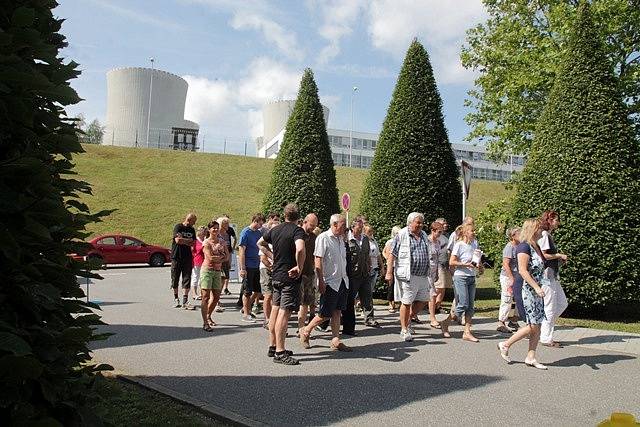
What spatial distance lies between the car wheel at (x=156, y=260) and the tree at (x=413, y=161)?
14.1 meters

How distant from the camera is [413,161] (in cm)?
1384

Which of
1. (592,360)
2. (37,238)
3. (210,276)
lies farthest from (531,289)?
(37,238)

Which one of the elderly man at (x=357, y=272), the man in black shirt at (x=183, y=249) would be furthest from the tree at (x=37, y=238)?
the man in black shirt at (x=183, y=249)

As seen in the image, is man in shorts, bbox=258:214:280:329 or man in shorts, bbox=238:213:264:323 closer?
man in shorts, bbox=258:214:280:329

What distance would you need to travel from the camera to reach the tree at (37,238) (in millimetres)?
2219

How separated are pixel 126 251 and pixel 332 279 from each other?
18881mm

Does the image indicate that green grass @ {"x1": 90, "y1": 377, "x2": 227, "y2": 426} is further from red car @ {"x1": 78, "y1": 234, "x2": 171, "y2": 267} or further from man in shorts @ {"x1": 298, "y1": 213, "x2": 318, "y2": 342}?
red car @ {"x1": 78, "y1": 234, "x2": 171, "y2": 267}

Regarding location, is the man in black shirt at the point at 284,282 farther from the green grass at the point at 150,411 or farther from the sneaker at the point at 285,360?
the green grass at the point at 150,411

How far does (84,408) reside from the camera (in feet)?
8.71

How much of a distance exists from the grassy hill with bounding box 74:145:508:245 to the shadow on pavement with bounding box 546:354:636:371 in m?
23.9

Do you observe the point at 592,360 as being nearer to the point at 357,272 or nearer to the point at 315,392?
the point at 357,272

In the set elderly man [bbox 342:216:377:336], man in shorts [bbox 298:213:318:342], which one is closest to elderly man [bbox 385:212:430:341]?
elderly man [bbox 342:216:377:336]

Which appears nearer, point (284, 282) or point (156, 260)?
point (284, 282)

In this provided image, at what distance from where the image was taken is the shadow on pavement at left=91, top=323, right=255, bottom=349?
779 cm
